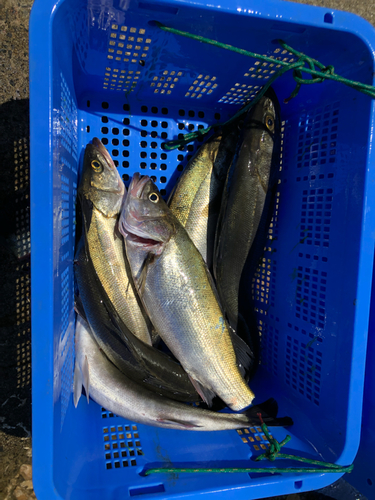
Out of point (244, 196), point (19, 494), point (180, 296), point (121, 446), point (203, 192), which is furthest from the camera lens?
point (19, 494)

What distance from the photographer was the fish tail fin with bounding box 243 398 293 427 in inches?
61.5

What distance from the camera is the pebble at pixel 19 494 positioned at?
1953 mm

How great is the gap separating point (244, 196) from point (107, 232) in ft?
2.43

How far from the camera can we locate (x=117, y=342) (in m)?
1.51

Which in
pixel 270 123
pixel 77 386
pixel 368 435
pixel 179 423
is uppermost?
pixel 270 123

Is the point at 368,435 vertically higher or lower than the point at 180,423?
lower

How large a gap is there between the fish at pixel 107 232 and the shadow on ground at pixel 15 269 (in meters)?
0.59

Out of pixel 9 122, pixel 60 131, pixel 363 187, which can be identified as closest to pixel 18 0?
pixel 9 122

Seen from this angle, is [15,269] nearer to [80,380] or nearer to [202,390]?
[80,380]

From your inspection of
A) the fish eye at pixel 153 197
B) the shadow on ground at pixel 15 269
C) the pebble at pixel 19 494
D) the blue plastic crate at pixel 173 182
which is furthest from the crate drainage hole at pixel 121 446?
the fish eye at pixel 153 197

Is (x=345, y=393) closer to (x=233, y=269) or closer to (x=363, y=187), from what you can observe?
(x=233, y=269)

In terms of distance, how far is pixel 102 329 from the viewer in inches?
59.1

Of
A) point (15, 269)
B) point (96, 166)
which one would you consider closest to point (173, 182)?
point (96, 166)

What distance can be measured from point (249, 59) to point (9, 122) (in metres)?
1.48
